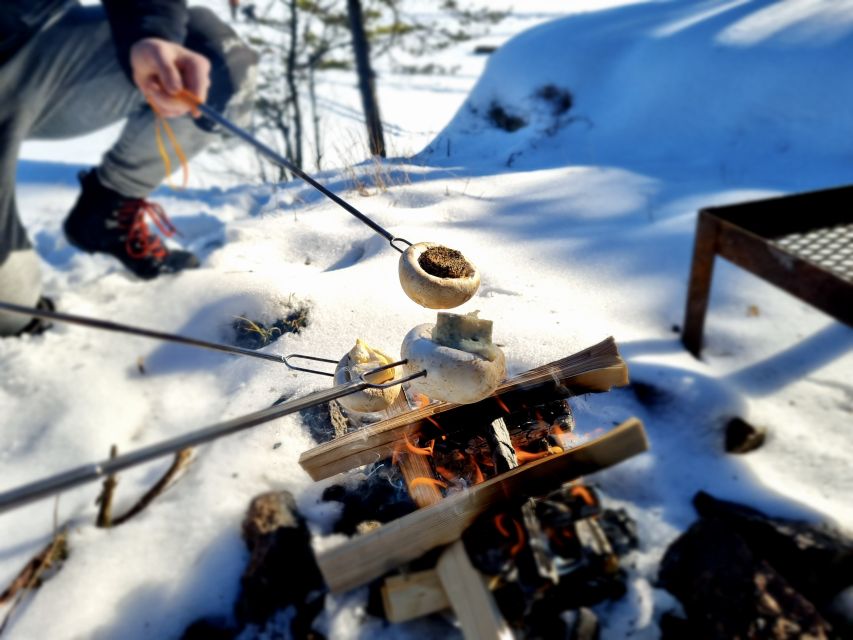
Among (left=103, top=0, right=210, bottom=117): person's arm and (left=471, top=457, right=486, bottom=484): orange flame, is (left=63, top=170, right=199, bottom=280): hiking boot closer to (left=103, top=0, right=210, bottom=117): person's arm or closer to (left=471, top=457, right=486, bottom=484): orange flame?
(left=103, top=0, right=210, bottom=117): person's arm

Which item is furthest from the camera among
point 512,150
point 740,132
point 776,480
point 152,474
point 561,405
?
point 740,132

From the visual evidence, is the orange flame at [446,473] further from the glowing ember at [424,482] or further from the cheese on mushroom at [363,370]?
the cheese on mushroom at [363,370]

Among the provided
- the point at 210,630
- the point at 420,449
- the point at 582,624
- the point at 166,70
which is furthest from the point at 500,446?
the point at 166,70

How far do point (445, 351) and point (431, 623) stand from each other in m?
0.79

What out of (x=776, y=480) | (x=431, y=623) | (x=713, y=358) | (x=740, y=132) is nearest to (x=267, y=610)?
(x=431, y=623)

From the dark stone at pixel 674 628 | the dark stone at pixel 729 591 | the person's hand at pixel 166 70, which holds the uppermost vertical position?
the person's hand at pixel 166 70

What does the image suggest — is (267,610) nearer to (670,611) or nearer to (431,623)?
(431,623)

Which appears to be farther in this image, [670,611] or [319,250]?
[319,250]

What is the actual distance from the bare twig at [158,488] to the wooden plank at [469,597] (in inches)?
41.9

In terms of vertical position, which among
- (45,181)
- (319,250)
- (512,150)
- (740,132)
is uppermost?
(512,150)

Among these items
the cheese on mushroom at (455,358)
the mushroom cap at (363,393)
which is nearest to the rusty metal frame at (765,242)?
the cheese on mushroom at (455,358)

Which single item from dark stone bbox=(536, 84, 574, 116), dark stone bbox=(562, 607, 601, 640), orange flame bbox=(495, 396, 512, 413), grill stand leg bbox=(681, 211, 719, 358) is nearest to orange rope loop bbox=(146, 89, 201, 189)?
orange flame bbox=(495, 396, 512, 413)

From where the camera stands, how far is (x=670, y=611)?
4.07 ft

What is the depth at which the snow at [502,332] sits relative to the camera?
1420 mm
